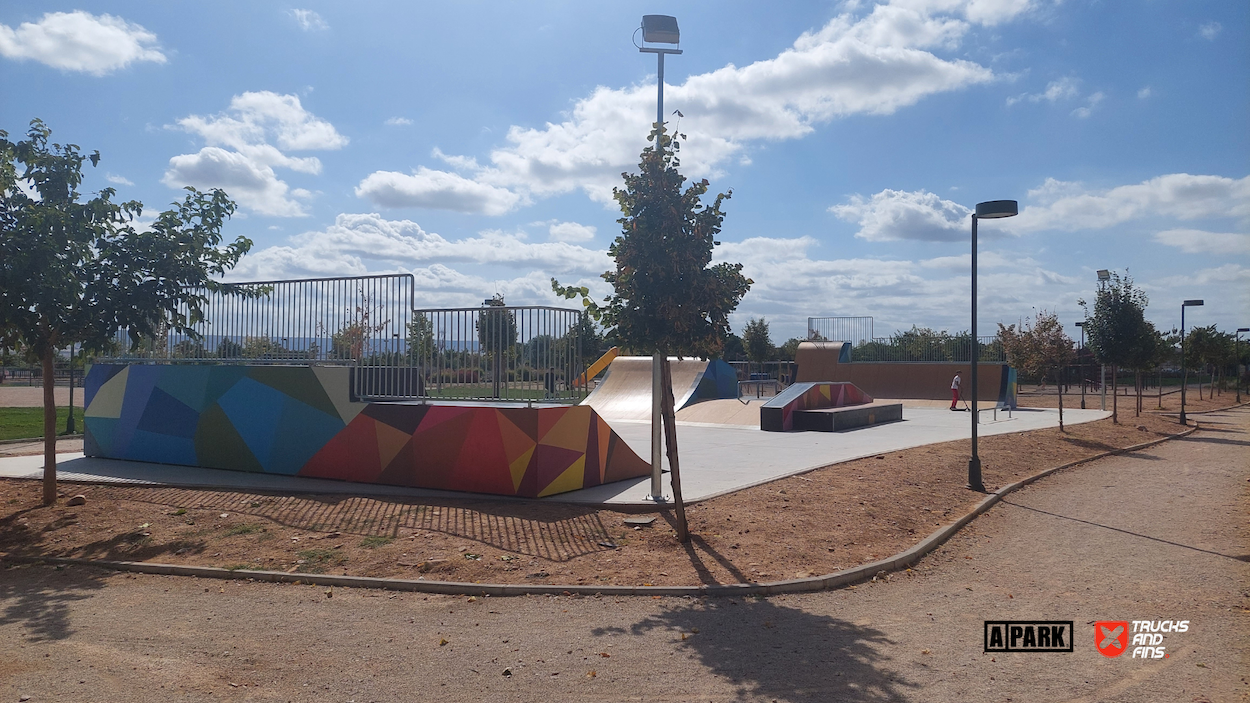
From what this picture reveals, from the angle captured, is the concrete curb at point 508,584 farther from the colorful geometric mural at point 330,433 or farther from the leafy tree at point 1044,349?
the leafy tree at point 1044,349

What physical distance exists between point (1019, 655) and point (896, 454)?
30.6 ft

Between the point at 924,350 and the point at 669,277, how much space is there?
99.8 ft

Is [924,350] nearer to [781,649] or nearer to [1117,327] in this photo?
[1117,327]

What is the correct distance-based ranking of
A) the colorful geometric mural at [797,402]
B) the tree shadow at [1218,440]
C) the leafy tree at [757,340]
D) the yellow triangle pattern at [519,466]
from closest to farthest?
the yellow triangle pattern at [519,466], the tree shadow at [1218,440], the colorful geometric mural at [797,402], the leafy tree at [757,340]

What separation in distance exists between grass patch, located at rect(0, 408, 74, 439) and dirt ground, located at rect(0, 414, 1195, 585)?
12706 millimetres

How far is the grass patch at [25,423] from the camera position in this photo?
847 inches

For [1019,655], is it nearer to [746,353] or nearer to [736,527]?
[736,527]

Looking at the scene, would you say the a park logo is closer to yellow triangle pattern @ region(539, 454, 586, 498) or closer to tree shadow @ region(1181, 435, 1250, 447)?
yellow triangle pattern @ region(539, 454, 586, 498)

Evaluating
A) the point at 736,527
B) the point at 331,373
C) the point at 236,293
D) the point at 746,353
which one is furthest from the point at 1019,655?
the point at 746,353

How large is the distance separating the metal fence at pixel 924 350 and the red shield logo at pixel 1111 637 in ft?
97.3

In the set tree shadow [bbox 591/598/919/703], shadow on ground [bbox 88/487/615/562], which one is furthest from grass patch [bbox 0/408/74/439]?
tree shadow [bbox 591/598/919/703]

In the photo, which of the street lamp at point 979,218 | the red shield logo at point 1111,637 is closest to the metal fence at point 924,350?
the street lamp at point 979,218

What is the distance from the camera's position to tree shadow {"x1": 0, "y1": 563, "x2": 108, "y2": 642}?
5762 mm

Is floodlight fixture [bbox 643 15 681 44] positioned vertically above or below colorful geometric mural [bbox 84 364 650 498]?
above
